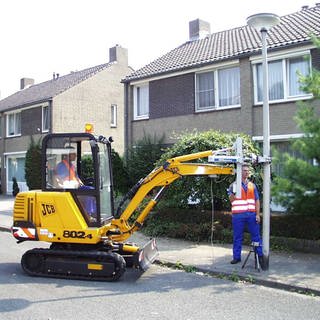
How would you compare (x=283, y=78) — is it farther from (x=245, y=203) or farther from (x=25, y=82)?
(x=25, y=82)

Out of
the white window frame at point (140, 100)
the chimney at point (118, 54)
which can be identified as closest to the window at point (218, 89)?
the white window frame at point (140, 100)

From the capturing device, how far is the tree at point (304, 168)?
8203mm

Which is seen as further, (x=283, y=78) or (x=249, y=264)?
(x=283, y=78)

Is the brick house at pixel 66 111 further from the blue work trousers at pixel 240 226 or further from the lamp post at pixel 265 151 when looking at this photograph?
the lamp post at pixel 265 151

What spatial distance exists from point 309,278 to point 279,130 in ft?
27.5

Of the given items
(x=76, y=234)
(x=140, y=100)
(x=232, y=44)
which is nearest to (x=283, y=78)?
(x=232, y=44)

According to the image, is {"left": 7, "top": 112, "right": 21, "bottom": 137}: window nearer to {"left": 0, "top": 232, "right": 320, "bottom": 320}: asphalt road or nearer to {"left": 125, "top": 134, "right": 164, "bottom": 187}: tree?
{"left": 125, "top": 134, "right": 164, "bottom": 187}: tree

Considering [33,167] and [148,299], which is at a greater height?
[33,167]

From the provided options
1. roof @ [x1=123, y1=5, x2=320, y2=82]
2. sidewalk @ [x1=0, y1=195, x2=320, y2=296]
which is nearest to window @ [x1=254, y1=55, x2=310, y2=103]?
roof @ [x1=123, y1=5, x2=320, y2=82]

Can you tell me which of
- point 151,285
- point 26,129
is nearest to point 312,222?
point 151,285

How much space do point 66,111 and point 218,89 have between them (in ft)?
38.2

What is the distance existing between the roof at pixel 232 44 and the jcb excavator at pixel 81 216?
9209 millimetres

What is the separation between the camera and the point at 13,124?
1150 inches

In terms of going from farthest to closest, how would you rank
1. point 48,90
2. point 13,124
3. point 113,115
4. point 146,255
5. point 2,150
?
point 2,150, point 13,124, point 48,90, point 113,115, point 146,255
